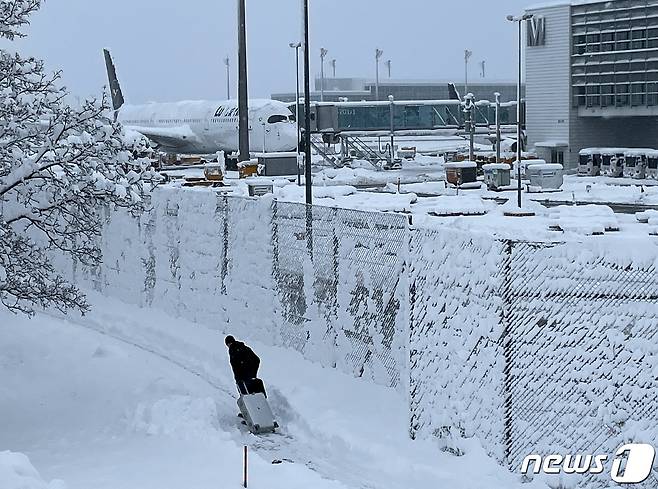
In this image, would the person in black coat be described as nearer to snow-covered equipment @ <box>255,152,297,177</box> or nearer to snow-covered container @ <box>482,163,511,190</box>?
snow-covered container @ <box>482,163,511,190</box>

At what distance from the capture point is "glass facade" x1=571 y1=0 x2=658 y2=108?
64.1 meters

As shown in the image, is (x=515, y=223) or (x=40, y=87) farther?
(x=515, y=223)

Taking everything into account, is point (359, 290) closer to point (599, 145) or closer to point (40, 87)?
point (40, 87)

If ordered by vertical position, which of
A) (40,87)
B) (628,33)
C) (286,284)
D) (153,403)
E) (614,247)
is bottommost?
(153,403)

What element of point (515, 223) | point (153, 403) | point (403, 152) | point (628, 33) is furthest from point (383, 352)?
point (403, 152)

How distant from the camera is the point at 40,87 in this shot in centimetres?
1442

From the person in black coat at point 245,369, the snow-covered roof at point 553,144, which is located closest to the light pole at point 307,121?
the person in black coat at point 245,369

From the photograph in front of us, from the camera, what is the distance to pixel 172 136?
7262cm

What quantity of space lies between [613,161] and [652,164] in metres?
3.20

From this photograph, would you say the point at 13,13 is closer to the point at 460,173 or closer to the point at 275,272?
the point at 275,272

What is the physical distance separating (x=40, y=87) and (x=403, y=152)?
70.8m

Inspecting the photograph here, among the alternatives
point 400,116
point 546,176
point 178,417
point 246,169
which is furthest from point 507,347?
point 400,116

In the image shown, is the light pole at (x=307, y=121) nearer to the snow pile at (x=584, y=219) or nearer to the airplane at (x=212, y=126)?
the snow pile at (x=584, y=219)

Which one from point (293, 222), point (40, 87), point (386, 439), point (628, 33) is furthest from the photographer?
point (628, 33)
